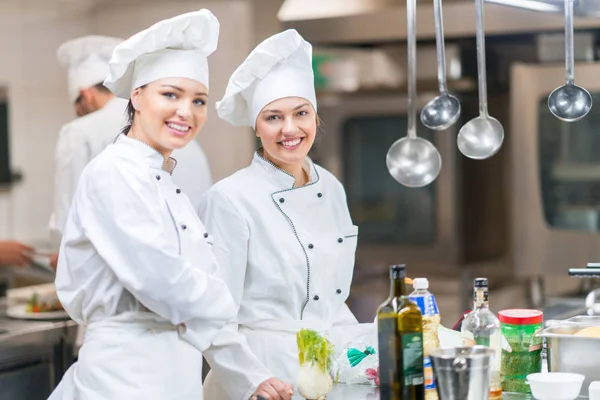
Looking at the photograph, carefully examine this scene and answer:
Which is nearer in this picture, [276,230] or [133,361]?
[133,361]

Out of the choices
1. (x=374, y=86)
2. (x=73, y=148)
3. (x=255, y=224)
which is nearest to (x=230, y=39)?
(x=374, y=86)

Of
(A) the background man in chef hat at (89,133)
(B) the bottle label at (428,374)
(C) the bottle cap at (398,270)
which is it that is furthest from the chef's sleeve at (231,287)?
(A) the background man in chef hat at (89,133)

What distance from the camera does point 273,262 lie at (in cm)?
224

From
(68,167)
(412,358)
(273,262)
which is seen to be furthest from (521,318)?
(68,167)

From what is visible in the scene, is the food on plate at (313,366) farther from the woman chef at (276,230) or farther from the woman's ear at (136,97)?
the woman's ear at (136,97)

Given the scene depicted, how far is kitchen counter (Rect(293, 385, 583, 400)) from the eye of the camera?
1941mm

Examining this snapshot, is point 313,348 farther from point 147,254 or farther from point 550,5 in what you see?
point 550,5

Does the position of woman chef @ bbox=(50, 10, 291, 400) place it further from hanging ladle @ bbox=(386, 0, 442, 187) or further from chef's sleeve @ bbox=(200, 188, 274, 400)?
hanging ladle @ bbox=(386, 0, 442, 187)

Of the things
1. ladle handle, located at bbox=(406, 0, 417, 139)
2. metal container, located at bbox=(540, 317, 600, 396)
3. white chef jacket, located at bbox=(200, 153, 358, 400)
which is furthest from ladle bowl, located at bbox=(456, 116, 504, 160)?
metal container, located at bbox=(540, 317, 600, 396)

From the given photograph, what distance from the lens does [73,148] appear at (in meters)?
3.29

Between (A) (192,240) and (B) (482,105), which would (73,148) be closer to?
(A) (192,240)

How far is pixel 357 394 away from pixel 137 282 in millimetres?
496

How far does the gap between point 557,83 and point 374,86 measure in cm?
74

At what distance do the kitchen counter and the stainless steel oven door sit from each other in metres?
1.83
